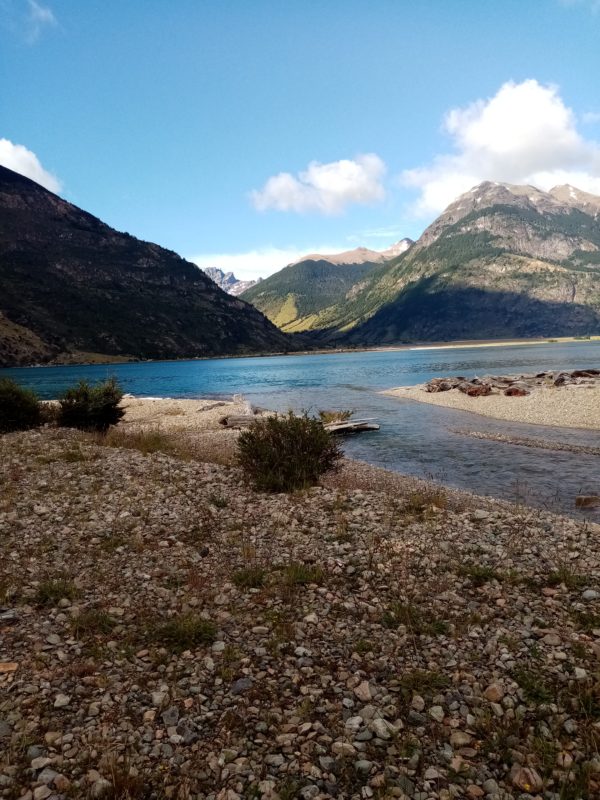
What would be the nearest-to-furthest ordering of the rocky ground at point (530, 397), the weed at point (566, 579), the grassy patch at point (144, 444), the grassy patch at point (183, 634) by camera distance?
the grassy patch at point (183, 634) → the weed at point (566, 579) → the grassy patch at point (144, 444) → the rocky ground at point (530, 397)

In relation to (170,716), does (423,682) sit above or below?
below

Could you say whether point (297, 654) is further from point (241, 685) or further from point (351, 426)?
point (351, 426)

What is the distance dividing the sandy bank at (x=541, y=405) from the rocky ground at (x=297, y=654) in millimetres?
23493

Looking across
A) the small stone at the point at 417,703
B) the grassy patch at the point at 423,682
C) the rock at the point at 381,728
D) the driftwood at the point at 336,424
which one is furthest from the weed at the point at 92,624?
the driftwood at the point at 336,424

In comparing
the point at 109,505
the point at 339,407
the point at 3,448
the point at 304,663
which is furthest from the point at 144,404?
the point at 304,663

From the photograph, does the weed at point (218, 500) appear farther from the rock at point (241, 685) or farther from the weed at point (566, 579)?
the weed at point (566, 579)

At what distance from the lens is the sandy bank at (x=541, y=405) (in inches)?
1316

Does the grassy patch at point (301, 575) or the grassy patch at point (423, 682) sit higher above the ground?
the grassy patch at point (301, 575)

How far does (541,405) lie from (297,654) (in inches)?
1518

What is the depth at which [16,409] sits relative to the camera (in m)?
25.3

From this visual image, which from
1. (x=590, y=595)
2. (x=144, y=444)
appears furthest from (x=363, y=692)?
(x=144, y=444)

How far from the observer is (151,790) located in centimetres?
484

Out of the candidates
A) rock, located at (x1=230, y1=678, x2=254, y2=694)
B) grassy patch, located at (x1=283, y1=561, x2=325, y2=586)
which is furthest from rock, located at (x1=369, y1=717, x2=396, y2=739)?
grassy patch, located at (x1=283, y1=561, x2=325, y2=586)

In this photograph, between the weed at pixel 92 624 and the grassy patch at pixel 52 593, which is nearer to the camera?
the weed at pixel 92 624
